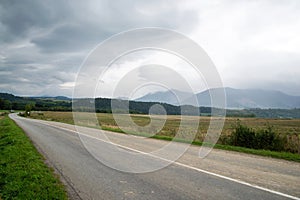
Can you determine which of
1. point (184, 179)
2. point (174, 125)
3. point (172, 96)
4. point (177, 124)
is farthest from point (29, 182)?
point (177, 124)

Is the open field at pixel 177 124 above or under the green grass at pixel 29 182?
above

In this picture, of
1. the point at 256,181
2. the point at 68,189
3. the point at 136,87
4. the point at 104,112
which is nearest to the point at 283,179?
the point at 256,181

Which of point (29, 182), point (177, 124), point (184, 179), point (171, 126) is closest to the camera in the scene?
point (29, 182)

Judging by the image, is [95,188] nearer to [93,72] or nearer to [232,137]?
[93,72]

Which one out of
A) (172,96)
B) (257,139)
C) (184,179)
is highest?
(172,96)

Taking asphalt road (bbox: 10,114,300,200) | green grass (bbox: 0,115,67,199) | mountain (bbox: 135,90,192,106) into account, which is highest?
mountain (bbox: 135,90,192,106)

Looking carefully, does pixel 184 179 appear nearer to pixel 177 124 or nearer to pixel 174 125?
pixel 174 125

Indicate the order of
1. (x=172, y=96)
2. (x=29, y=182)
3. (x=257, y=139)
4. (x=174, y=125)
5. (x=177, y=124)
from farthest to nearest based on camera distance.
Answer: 1. (x=177, y=124)
2. (x=174, y=125)
3. (x=172, y=96)
4. (x=257, y=139)
5. (x=29, y=182)

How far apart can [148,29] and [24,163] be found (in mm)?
8079

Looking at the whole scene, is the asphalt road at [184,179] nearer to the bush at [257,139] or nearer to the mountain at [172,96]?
the bush at [257,139]

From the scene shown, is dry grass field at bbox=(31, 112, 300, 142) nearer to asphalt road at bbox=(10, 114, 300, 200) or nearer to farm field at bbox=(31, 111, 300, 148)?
farm field at bbox=(31, 111, 300, 148)

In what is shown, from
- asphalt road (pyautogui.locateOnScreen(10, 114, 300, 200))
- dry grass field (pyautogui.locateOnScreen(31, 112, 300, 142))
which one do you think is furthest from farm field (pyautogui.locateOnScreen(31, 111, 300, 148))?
asphalt road (pyautogui.locateOnScreen(10, 114, 300, 200))

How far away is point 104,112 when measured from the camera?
8800cm

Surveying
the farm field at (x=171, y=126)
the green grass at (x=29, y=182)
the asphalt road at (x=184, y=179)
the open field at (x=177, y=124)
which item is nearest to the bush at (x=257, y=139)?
the farm field at (x=171, y=126)
